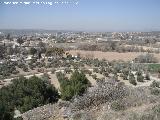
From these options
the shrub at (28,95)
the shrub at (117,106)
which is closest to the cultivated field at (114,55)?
the shrub at (28,95)

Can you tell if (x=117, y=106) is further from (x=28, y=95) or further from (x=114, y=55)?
(x=114, y=55)

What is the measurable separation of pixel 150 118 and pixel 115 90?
6457 mm

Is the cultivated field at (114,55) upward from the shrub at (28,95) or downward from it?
downward

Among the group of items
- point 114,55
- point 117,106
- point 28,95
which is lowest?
point 114,55

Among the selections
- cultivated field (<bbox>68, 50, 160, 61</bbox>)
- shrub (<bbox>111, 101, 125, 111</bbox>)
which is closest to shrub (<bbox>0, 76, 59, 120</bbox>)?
shrub (<bbox>111, 101, 125, 111</bbox>)

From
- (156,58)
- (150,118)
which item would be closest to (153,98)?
(150,118)

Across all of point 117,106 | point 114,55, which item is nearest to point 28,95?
point 117,106

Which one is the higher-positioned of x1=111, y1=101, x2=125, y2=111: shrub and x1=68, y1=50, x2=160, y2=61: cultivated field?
x1=111, y1=101, x2=125, y2=111: shrub

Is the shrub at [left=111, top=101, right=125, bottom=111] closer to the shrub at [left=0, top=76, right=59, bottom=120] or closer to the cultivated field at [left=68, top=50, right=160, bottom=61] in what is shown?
the shrub at [left=0, top=76, right=59, bottom=120]

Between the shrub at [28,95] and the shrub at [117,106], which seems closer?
the shrub at [117,106]

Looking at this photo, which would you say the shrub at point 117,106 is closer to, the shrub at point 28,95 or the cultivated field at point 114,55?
the shrub at point 28,95

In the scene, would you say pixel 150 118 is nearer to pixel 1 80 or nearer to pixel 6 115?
pixel 6 115

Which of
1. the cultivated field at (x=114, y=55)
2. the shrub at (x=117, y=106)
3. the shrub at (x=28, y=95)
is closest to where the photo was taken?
the shrub at (x=117, y=106)

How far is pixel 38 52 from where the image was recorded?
9200cm
